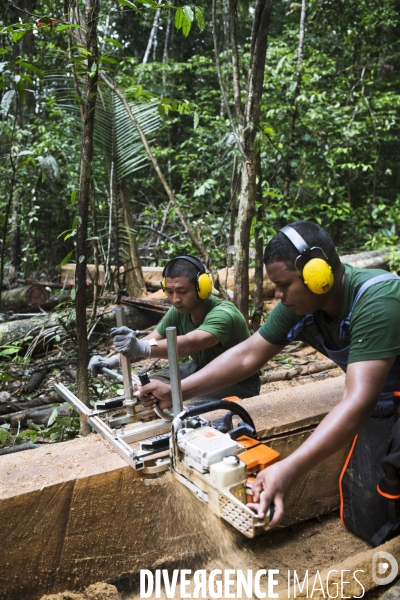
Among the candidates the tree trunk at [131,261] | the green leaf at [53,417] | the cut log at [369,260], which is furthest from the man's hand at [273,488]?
the cut log at [369,260]

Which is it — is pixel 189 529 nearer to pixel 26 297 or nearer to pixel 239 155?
pixel 239 155

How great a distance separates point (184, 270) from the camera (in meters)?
3.05

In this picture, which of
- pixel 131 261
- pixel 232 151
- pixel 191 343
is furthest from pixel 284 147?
pixel 191 343

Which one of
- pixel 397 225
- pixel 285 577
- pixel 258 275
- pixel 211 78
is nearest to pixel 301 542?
pixel 285 577

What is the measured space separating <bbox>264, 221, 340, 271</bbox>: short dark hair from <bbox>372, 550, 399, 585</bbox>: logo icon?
1.31m

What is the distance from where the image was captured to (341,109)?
8.27 meters

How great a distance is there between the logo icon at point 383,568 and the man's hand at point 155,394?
45.5 inches

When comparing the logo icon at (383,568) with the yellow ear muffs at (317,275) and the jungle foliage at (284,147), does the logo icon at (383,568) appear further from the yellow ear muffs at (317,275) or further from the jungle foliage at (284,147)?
the jungle foliage at (284,147)

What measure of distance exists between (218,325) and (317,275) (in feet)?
3.68

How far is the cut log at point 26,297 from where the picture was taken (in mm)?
7184

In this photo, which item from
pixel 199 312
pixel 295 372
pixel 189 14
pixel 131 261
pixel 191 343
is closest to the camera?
pixel 189 14

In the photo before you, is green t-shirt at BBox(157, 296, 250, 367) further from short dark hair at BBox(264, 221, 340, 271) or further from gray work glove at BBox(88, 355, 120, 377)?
short dark hair at BBox(264, 221, 340, 271)

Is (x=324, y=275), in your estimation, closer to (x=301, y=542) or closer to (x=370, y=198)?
(x=301, y=542)

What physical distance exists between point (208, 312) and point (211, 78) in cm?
1063
